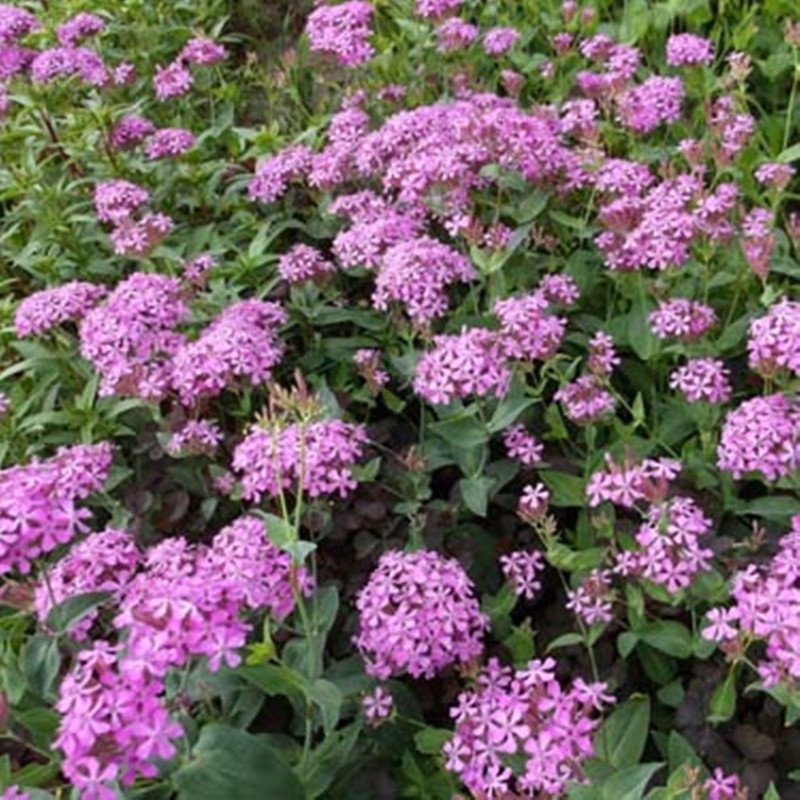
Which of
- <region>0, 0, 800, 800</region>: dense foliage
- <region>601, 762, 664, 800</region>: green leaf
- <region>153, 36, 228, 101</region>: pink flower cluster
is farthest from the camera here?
<region>153, 36, 228, 101</region>: pink flower cluster

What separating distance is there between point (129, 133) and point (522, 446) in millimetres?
1657

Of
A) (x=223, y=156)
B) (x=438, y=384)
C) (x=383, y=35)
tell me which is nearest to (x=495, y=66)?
(x=383, y=35)

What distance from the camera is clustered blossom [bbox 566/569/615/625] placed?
1967 mm

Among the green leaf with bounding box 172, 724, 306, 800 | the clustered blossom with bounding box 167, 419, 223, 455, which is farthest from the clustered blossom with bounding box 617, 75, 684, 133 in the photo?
the green leaf with bounding box 172, 724, 306, 800

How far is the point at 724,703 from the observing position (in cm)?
190

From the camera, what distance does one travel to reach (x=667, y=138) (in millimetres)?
3377

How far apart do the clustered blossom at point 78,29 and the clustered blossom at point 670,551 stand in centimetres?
241

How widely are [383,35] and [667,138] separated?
1.29 m

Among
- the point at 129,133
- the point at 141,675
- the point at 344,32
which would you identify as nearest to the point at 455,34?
the point at 344,32

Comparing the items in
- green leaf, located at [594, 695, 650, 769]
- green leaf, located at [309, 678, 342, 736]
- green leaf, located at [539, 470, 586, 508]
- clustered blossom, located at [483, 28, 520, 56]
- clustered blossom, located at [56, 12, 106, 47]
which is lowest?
green leaf, located at [594, 695, 650, 769]

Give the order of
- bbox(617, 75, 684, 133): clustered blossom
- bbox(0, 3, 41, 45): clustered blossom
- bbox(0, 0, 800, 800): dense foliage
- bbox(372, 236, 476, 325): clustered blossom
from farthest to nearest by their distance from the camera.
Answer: bbox(0, 3, 41, 45): clustered blossom → bbox(617, 75, 684, 133): clustered blossom → bbox(372, 236, 476, 325): clustered blossom → bbox(0, 0, 800, 800): dense foliage

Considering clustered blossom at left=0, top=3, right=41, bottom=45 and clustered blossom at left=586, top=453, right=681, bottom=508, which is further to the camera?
clustered blossom at left=0, top=3, right=41, bottom=45

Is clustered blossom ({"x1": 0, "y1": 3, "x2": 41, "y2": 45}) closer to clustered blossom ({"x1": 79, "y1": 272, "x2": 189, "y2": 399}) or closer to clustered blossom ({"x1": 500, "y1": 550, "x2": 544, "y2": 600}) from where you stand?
clustered blossom ({"x1": 79, "y1": 272, "x2": 189, "y2": 399})

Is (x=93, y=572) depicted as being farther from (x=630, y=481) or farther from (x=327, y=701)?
(x=630, y=481)
